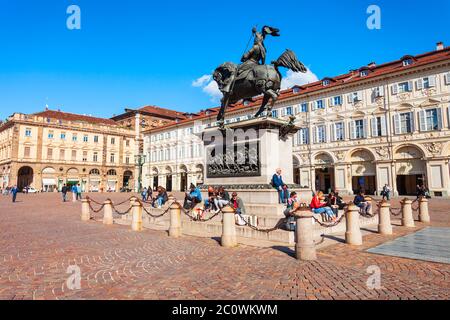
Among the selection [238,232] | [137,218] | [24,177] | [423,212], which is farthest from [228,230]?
[24,177]

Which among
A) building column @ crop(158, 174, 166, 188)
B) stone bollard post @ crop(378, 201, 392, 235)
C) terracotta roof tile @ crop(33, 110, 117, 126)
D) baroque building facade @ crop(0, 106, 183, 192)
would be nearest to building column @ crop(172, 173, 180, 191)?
building column @ crop(158, 174, 166, 188)

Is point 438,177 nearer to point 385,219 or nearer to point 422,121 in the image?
point 422,121

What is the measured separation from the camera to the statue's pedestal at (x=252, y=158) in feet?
33.1

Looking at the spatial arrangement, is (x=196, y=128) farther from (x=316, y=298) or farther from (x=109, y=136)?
(x=316, y=298)

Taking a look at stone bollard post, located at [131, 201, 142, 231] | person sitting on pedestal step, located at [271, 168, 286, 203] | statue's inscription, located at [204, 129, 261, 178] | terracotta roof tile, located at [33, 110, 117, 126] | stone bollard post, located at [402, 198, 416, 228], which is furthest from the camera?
terracotta roof tile, located at [33, 110, 117, 126]

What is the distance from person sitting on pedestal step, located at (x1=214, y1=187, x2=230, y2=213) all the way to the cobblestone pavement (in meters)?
2.08

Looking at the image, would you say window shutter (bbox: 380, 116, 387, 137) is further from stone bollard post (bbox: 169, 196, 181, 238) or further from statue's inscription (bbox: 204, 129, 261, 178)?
stone bollard post (bbox: 169, 196, 181, 238)

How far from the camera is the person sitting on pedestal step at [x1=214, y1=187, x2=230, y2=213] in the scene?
9875 millimetres

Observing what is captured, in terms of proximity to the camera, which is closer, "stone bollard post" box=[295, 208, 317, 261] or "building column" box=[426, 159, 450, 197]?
"stone bollard post" box=[295, 208, 317, 261]

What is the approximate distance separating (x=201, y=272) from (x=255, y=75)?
775 cm

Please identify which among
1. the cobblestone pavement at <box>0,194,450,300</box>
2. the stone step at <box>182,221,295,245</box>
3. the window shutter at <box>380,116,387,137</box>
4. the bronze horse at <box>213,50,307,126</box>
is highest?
the window shutter at <box>380,116,387,137</box>

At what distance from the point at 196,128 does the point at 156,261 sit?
4803cm

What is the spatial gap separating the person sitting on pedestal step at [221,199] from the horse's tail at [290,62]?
4.91 metres
